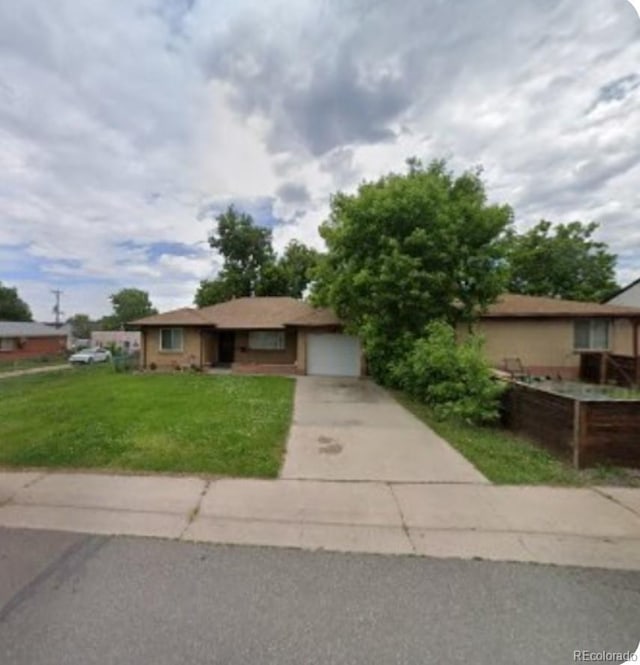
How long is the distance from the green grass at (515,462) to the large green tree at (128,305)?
91917mm

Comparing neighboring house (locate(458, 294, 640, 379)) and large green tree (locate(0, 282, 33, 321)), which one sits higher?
large green tree (locate(0, 282, 33, 321))

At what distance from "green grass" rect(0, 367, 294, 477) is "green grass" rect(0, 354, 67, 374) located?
19.6 meters

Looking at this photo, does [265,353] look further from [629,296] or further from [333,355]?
[629,296]

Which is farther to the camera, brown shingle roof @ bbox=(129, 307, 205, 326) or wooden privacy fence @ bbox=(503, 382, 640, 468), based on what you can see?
brown shingle roof @ bbox=(129, 307, 205, 326)

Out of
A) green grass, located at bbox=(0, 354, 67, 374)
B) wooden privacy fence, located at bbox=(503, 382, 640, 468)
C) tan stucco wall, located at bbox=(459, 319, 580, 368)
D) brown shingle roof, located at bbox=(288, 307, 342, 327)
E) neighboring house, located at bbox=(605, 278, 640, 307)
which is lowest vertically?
green grass, located at bbox=(0, 354, 67, 374)

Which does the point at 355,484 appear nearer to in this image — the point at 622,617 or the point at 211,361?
the point at 622,617

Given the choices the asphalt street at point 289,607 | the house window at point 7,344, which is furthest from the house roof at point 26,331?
the asphalt street at point 289,607

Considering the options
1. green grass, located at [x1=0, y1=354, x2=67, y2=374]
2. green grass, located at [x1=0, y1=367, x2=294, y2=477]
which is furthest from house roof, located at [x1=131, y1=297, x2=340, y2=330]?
green grass, located at [x1=0, y1=354, x2=67, y2=374]

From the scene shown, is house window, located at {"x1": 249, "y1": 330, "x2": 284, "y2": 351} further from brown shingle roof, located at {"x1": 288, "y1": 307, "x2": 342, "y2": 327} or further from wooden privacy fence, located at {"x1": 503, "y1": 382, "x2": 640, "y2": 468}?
wooden privacy fence, located at {"x1": 503, "y1": 382, "x2": 640, "y2": 468}

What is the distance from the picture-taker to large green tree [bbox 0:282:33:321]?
224 ft

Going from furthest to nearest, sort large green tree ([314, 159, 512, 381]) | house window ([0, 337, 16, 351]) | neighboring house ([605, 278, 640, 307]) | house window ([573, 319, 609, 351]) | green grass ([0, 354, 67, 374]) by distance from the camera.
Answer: house window ([0, 337, 16, 351]) < green grass ([0, 354, 67, 374]) < neighboring house ([605, 278, 640, 307]) < house window ([573, 319, 609, 351]) < large green tree ([314, 159, 512, 381])

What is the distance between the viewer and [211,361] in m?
24.1

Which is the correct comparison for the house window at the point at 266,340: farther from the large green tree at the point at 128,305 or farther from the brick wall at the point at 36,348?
the large green tree at the point at 128,305

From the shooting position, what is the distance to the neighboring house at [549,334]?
1897 cm
